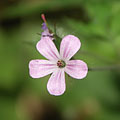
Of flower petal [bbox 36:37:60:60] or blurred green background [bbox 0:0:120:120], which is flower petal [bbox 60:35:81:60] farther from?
blurred green background [bbox 0:0:120:120]

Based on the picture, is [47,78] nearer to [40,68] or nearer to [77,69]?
[40,68]

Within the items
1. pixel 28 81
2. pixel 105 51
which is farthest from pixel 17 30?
pixel 105 51

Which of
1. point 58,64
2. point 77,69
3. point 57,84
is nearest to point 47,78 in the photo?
point 58,64

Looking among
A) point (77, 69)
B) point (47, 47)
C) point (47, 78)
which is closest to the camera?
point (77, 69)

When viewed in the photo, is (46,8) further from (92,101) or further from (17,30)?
(92,101)

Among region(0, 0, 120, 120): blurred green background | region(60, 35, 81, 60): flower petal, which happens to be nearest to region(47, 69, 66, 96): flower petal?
region(60, 35, 81, 60): flower petal
